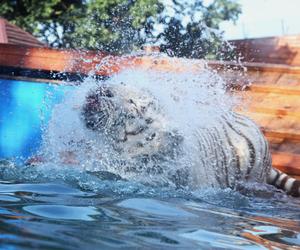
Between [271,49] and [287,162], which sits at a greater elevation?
[271,49]

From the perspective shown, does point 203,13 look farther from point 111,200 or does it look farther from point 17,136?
point 111,200

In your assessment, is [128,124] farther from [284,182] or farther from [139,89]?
[284,182]

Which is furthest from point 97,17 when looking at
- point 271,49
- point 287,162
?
point 287,162

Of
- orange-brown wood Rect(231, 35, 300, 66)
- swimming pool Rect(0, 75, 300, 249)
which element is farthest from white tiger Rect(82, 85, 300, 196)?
orange-brown wood Rect(231, 35, 300, 66)

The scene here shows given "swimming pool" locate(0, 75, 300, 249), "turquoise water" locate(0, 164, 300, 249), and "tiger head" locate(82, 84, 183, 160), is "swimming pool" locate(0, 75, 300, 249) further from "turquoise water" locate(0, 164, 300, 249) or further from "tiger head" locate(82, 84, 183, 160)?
"tiger head" locate(82, 84, 183, 160)

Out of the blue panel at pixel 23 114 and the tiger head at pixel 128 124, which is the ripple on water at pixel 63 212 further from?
the blue panel at pixel 23 114

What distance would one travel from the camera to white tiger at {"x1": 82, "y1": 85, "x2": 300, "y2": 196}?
3660 millimetres

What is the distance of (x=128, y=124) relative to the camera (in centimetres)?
375

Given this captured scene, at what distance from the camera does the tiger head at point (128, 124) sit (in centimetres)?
369

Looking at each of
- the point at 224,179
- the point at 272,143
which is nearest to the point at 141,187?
the point at 224,179

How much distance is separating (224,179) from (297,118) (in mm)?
1861

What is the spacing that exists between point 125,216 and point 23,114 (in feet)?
13.0

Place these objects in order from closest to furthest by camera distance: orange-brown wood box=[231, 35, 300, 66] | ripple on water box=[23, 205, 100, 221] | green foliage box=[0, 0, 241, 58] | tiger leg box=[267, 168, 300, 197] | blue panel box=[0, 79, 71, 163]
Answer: ripple on water box=[23, 205, 100, 221], tiger leg box=[267, 168, 300, 197], blue panel box=[0, 79, 71, 163], orange-brown wood box=[231, 35, 300, 66], green foliage box=[0, 0, 241, 58]

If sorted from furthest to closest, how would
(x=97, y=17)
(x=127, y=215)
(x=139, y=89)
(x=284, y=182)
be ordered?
(x=97, y=17) → (x=284, y=182) → (x=139, y=89) → (x=127, y=215)
